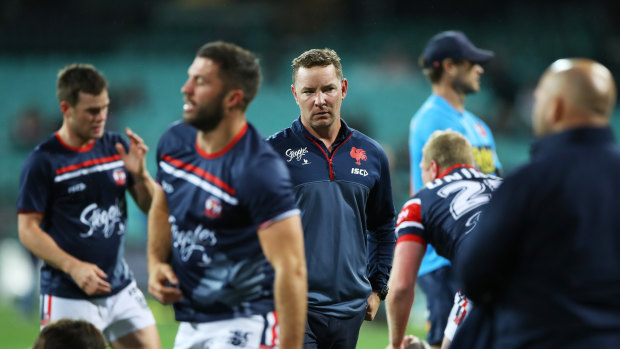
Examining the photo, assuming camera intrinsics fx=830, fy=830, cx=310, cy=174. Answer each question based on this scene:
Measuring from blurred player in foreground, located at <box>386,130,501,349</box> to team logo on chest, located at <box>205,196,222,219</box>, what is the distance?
1.56m

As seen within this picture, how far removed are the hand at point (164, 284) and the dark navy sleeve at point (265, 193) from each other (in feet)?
1.74

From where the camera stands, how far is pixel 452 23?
22.2 meters

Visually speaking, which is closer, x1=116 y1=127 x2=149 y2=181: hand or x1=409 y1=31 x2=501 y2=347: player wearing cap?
x1=116 y1=127 x2=149 y2=181: hand

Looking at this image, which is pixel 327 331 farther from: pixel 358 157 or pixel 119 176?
pixel 119 176

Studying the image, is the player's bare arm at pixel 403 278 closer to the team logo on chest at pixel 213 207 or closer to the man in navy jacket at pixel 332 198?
the man in navy jacket at pixel 332 198

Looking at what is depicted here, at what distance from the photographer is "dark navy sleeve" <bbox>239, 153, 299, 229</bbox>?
369cm

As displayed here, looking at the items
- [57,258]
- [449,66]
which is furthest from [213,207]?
[449,66]

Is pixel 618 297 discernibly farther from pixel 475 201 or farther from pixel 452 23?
pixel 452 23

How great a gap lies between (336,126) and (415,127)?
6.37ft

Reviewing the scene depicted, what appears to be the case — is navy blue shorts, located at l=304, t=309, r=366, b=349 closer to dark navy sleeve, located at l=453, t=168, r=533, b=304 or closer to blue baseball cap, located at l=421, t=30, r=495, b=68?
dark navy sleeve, located at l=453, t=168, r=533, b=304

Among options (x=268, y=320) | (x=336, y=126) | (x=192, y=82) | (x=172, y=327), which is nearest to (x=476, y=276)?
(x=268, y=320)

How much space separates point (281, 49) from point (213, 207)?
59.3 feet

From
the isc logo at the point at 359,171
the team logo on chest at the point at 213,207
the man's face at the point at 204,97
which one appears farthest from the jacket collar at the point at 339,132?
the team logo on chest at the point at 213,207

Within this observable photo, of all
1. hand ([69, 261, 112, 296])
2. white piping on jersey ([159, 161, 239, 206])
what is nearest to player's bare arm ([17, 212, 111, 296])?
hand ([69, 261, 112, 296])
